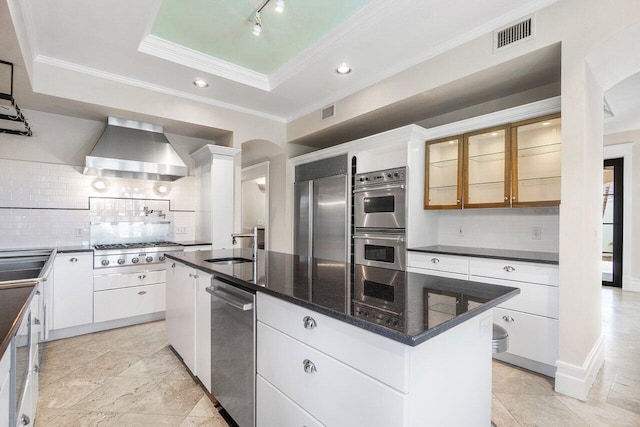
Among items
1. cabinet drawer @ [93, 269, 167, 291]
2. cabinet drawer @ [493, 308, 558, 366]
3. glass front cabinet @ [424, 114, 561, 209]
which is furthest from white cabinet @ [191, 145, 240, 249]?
cabinet drawer @ [493, 308, 558, 366]

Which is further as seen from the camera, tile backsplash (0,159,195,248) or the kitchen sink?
tile backsplash (0,159,195,248)

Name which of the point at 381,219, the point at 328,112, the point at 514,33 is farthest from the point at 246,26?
the point at 381,219

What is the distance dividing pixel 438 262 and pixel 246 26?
2775mm

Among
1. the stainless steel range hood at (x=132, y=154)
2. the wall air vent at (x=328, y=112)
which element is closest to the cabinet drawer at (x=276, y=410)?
the stainless steel range hood at (x=132, y=154)

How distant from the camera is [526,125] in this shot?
2.70 meters

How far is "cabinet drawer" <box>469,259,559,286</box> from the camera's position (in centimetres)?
233

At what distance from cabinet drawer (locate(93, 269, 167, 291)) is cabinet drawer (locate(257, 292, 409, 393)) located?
2713 mm

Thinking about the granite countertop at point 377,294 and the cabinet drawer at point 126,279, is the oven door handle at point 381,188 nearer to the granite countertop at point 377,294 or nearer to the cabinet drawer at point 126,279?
the granite countertop at point 377,294

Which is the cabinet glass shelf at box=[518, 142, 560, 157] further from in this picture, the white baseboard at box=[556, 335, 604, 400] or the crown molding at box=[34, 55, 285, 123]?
the crown molding at box=[34, 55, 285, 123]

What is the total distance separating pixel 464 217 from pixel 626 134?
13.4 feet

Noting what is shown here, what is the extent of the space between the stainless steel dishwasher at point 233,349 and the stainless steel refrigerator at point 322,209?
2274 millimetres

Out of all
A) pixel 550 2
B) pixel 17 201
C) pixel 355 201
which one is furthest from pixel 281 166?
pixel 550 2

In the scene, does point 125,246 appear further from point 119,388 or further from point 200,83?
point 200,83

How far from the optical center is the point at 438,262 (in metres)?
3.02
